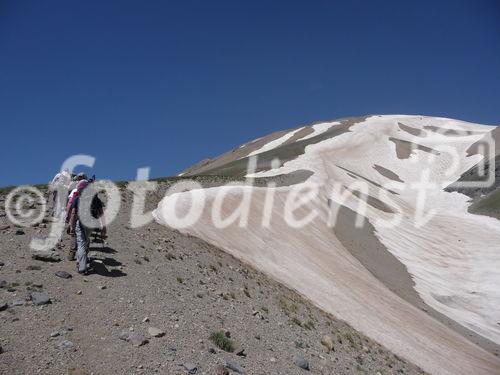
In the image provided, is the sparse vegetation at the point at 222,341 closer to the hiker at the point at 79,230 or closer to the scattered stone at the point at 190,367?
the scattered stone at the point at 190,367

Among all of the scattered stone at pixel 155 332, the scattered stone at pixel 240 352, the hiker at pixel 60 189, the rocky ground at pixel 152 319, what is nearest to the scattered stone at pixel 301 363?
the rocky ground at pixel 152 319

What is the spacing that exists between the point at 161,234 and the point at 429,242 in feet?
129

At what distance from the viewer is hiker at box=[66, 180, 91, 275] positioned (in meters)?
12.6

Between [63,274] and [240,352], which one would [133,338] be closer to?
[240,352]

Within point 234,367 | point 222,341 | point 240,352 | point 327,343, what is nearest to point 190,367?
point 234,367

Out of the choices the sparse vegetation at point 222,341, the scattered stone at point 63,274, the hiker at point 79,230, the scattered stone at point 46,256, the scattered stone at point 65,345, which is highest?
the hiker at point 79,230

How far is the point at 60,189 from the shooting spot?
18219mm

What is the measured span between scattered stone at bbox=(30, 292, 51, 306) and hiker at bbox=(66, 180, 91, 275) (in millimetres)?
1924

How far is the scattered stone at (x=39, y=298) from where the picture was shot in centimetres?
1043

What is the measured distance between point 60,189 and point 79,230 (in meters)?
6.35

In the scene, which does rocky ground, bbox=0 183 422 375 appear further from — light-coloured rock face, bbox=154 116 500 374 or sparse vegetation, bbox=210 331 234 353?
light-coloured rock face, bbox=154 116 500 374

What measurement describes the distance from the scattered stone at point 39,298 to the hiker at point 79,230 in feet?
6.31

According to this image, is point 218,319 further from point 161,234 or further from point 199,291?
point 161,234

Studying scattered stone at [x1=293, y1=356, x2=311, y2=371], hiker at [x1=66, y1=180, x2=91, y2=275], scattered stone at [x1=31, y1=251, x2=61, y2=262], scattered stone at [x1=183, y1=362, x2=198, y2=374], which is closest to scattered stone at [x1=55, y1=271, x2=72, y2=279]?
hiker at [x1=66, y1=180, x2=91, y2=275]
